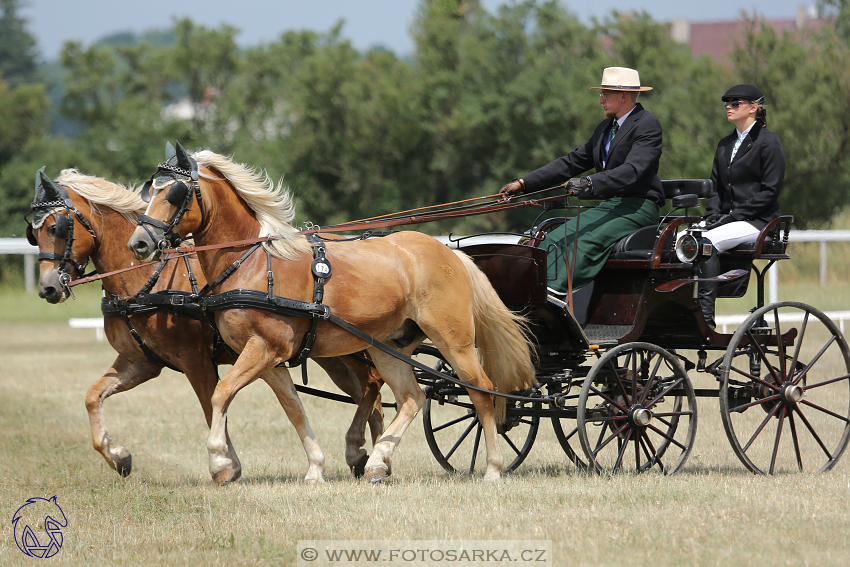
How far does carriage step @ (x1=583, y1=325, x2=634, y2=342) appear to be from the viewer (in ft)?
21.6

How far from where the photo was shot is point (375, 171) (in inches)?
1175

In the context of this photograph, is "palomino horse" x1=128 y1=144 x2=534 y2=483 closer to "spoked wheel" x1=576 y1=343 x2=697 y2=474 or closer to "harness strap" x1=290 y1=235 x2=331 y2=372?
"harness strap" x1=290 y1=235 x2=331 y2=372

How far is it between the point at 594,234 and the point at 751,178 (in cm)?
123

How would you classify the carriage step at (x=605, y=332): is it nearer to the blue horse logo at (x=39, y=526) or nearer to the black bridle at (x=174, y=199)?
the black bridle at (x=174, y=199)

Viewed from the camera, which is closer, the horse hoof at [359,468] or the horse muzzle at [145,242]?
the horse muzzle at [145,242]

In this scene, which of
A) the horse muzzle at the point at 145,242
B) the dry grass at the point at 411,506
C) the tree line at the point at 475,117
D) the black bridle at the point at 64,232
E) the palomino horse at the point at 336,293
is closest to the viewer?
the dry grass at the point at 411,506

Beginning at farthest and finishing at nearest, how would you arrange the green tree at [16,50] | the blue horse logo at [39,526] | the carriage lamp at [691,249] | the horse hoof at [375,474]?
the green tree at [16,50], the carriage lamp at [691,249], the horse hoof at [375,474], the blue horse logo at [39,526]

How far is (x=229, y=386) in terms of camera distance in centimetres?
573

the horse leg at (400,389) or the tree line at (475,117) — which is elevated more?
the tree line at (475,117)

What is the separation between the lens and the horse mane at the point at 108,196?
661 cm

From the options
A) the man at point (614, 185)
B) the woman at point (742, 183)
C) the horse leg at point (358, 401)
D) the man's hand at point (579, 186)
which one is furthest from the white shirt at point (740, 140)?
the horse leg at point (358, 401)

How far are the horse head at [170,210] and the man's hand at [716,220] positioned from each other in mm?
3353

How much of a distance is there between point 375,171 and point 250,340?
79.7 ft

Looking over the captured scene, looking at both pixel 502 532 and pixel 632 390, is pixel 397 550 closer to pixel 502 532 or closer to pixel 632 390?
pixel 502 532
